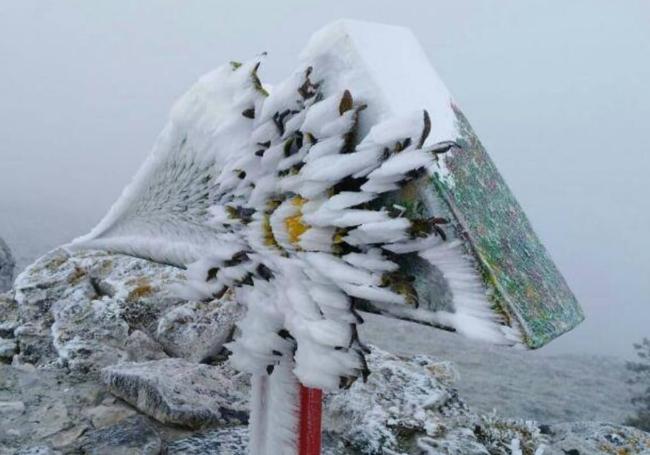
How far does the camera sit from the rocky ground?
2.26 meters

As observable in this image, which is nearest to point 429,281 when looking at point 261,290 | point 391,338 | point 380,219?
point 380,219

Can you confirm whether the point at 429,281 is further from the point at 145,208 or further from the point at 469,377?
the point at 469,377

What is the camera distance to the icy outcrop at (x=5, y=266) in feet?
17.1

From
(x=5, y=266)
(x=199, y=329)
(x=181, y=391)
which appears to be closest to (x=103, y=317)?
(x=199, y=329)

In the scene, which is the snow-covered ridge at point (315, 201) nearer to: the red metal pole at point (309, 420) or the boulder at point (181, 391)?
the red metal pole at point (309, 420)

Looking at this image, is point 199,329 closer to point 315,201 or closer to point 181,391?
point 181,391

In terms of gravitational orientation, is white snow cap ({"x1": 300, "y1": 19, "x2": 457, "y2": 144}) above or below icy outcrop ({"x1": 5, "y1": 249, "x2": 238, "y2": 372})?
above

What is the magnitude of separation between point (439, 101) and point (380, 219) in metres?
0.44

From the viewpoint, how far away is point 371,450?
7.39ft

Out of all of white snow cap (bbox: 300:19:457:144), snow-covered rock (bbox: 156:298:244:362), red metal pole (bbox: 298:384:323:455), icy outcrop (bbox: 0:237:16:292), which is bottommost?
red metal pole (bbox: 298:384:323:455)

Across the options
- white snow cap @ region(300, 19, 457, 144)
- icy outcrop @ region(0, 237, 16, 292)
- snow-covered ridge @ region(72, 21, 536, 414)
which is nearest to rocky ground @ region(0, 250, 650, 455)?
snow-covered ridge @ region(72, 21, 536, 414)

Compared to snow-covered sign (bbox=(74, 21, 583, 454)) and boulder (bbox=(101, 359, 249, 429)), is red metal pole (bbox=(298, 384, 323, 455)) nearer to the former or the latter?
snow-covered sign (bbox=(74, 21, 583, 454))

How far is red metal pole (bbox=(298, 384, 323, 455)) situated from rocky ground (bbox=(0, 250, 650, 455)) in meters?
0.45

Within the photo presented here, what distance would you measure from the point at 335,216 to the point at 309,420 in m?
0.61
